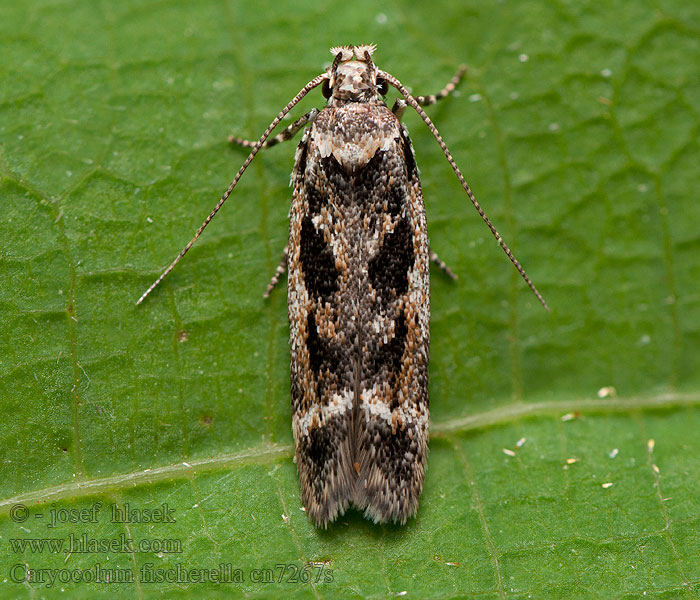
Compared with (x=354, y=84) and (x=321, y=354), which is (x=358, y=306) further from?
(x=354, y=84)

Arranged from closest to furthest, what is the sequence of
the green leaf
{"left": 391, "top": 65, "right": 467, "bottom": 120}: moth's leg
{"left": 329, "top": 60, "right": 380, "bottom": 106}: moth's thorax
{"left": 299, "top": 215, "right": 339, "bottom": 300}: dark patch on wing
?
the green leaf
{"left": 299, "top": 215, "right": 339, "bottom": 300}: dark patch on wing
{"left": 329, "top": 60, "right": 380, "bottom": 106}: moth's thorax
{"left": 391, "top": 65, "right": 467, "bottom": 120}: moth's leg

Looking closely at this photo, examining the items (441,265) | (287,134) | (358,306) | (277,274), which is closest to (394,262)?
(358,306)

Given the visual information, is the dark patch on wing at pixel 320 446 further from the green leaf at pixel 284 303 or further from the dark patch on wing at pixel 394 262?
the dark patch on wing at pixel 394 262

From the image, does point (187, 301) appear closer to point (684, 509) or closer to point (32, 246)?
point (32, 246)

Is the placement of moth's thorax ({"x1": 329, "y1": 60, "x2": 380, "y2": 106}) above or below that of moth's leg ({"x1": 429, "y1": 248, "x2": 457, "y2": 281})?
above

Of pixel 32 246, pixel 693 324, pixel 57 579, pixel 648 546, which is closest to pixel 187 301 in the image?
pixel 32 246

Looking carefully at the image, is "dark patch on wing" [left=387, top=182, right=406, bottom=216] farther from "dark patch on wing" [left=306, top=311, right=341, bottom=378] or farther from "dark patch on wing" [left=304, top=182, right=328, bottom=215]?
"dark patch on wing" [left=306, top=311, right=341, bottom=378]

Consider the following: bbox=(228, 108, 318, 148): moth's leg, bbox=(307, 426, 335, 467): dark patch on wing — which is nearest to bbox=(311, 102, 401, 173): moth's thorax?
bbox=(228, 108, 318, 148): moth's leg
